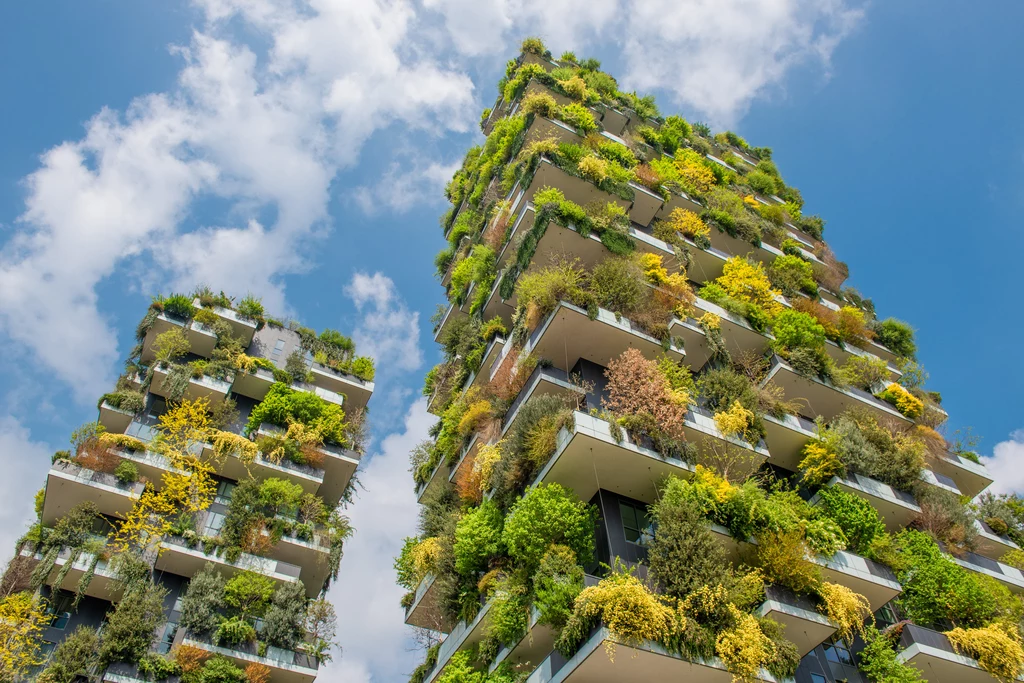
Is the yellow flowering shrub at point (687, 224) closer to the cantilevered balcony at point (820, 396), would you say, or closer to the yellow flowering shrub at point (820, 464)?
the cantilevered balcony at point (820, 396)

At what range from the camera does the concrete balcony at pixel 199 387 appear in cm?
3228

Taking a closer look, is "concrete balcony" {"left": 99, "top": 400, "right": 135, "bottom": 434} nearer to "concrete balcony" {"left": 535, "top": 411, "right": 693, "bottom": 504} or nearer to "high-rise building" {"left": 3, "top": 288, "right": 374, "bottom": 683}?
"high-rise building" {"left": 3, "top": 288, "right": 374, "bottom": 683}

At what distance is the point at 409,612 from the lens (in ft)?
77.0

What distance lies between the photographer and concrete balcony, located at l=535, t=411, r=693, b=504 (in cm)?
1755

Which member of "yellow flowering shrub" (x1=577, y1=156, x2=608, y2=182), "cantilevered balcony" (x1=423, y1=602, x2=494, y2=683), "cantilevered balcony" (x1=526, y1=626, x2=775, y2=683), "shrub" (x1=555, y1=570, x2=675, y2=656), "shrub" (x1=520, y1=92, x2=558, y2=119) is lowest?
"cantilevered balcony" (x1=526, y1=626, x2=775, y2=683)

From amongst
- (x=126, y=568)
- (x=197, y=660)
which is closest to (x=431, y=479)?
(x=197, y=660)

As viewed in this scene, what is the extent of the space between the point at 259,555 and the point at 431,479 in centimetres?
819

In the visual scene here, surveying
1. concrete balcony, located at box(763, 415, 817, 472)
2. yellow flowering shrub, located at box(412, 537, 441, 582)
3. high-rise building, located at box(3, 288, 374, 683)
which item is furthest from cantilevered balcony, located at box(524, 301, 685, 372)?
high-rise building, located at box(3, 288, 374, 683)

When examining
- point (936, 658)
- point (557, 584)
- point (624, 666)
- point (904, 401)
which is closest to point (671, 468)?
point (557, 584)

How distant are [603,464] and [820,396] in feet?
36.6

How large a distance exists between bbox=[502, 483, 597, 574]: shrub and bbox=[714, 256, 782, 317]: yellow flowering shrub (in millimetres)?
13447

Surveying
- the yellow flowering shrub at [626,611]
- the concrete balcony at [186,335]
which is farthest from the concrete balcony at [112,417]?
the yellow flowering shrub at [626,611]

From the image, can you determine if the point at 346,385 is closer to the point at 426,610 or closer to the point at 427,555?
the point at 426,610

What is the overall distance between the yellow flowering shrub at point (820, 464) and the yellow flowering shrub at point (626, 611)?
31.5ft
